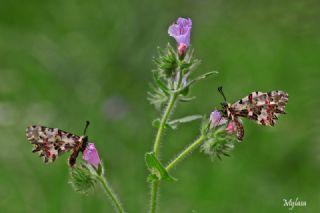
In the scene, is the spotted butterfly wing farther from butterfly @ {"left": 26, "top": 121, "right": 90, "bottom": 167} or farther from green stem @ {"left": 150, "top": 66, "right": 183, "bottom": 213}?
green stem @ {"left": 150, "top": 66, "right": 183, "bottom": 213}

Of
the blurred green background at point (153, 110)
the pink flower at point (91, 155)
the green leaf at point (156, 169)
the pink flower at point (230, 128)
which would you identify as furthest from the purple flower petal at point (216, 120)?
the blurred green background at point (153, 110)

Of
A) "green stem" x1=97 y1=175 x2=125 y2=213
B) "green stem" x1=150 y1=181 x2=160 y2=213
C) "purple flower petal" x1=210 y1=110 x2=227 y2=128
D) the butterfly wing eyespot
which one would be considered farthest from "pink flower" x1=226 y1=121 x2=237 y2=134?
the butterfly wing eyespot

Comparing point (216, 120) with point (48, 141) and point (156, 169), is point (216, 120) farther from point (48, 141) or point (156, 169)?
point (48, 141)

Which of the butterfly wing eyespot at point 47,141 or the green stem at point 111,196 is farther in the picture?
the green stem at point 111,196

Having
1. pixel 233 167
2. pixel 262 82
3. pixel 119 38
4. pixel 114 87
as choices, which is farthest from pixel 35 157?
pixel 262 82

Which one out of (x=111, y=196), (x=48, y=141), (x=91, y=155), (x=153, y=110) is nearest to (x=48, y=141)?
(x=48, y=141)

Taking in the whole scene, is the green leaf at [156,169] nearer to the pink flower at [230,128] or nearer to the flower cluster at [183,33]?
the pink flower at [230,128]
